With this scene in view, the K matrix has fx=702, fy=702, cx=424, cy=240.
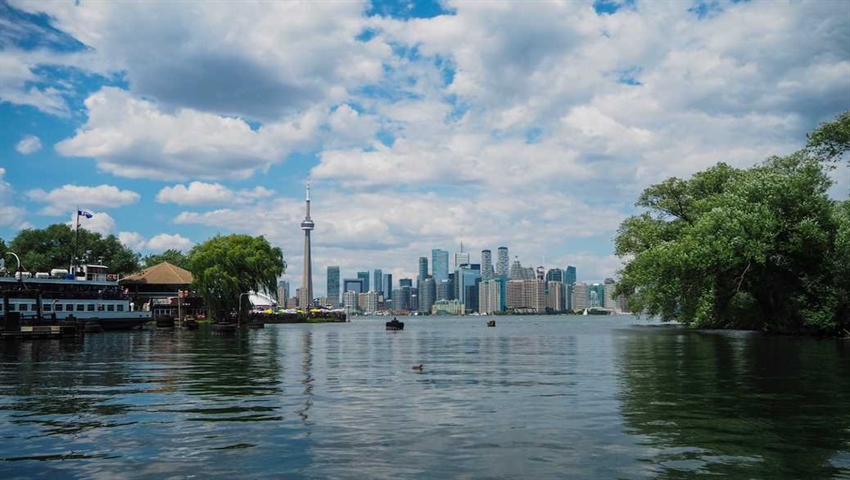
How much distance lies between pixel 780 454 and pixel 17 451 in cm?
1722

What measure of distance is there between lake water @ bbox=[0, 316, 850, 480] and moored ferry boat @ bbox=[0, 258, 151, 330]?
56790mm

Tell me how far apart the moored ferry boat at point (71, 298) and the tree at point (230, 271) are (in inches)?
401

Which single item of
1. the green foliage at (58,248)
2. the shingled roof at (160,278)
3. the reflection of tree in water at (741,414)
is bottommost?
the reflection of tree in water at (741,414)

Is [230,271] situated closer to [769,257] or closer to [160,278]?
[160,278]

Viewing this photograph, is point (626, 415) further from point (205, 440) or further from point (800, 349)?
point (800, 349)

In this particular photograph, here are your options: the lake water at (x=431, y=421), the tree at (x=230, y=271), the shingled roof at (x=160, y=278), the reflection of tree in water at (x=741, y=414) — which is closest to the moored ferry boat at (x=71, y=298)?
the tree at (x=230, y=271)

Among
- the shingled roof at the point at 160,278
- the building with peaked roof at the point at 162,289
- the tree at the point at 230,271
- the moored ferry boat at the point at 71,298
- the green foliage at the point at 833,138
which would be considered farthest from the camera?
the building with peaked roof at the point at 162,289

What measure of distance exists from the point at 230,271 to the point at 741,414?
4030 inches

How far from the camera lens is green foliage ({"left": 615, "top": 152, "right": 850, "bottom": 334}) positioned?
5872 cm

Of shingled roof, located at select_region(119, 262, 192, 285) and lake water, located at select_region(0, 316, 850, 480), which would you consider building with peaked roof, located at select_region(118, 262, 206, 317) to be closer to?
shingled roof, located at select_region(119, 262, 192, 285)

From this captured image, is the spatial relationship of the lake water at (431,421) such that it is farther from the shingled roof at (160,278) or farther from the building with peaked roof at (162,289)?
the building with peaked roof at (162,289)

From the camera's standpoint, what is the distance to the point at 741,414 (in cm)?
2055

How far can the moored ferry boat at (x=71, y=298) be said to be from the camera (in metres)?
88.2

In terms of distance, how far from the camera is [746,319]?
75.2 m
